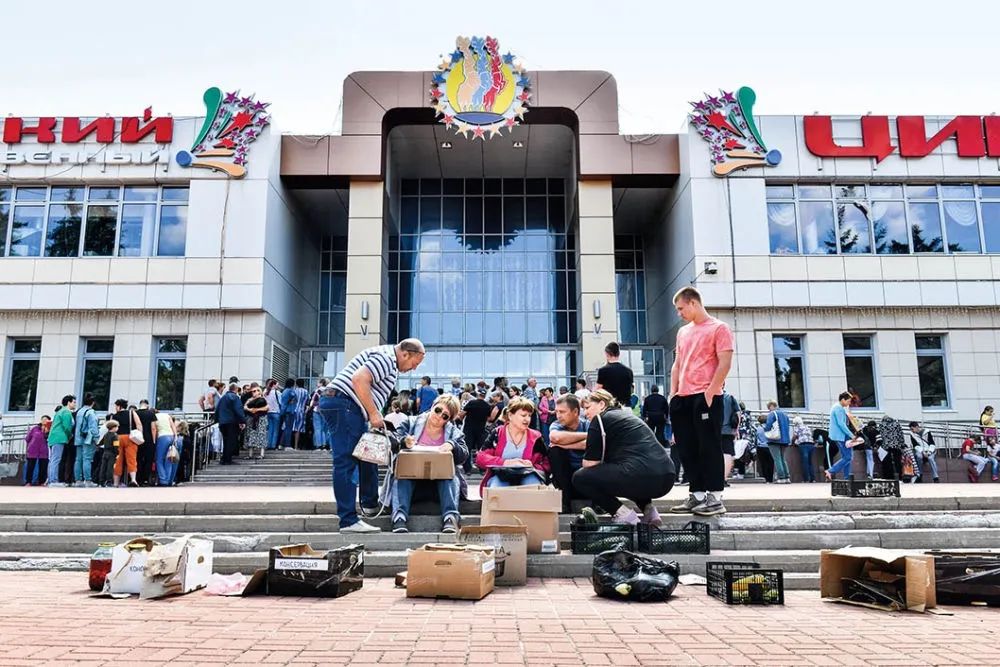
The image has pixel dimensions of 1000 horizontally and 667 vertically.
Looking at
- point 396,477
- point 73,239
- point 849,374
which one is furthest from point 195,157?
point 849,374

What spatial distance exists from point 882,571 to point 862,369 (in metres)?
17.4

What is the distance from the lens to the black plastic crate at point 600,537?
21.2 feet

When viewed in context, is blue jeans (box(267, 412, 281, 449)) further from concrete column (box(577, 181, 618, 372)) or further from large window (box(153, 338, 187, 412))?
concrete column (box(577, 181, 618, 372))

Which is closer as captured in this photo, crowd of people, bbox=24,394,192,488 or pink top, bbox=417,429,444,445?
pink top, bbox=417,429,444,445

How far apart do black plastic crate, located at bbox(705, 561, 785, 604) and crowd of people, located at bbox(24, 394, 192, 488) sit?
37.1 ft

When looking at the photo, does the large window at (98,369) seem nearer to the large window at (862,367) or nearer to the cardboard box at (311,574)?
the cardboard box at (311,574)

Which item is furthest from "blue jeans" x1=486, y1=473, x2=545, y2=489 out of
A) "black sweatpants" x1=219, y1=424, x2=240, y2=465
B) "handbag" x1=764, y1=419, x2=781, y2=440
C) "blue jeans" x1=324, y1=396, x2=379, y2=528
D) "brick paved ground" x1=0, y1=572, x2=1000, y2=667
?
"black sweatpants" x1=219, y1=424, x2=240, y2=465

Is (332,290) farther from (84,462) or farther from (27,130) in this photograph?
(84,462)

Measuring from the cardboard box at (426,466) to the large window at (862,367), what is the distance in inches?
660

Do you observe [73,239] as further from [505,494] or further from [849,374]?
[849,374]

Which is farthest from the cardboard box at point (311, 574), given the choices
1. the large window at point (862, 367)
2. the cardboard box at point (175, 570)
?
the large window at point (862, 367)

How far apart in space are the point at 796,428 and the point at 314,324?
1732cm

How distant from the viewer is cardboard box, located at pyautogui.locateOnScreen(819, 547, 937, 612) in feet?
16.4

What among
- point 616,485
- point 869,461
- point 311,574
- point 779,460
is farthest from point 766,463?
point 311,574
